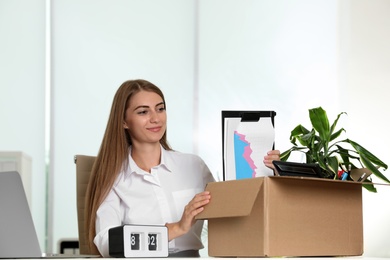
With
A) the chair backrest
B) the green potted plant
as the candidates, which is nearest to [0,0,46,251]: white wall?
the chair backrest

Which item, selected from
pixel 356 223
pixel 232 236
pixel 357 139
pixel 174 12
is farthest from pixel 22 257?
pixel 174 12

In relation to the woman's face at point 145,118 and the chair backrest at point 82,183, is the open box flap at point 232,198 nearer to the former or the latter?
the woman's face at point 145,118

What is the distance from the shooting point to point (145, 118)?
8.03 feet

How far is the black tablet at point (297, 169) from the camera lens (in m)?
1.73

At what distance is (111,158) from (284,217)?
0.89 metres

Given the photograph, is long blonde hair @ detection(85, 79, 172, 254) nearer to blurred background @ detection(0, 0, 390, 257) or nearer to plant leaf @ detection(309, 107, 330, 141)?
plant leaf @ detection(309, 107, 330, 141)

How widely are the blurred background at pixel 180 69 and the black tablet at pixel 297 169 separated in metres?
3.53

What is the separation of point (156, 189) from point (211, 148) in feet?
10.5

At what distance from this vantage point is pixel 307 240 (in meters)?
1.78

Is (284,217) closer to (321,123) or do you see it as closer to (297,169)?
(297,169)

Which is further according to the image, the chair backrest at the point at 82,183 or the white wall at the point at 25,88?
the white wall at the point at 25,88

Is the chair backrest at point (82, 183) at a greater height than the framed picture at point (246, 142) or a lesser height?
lesser

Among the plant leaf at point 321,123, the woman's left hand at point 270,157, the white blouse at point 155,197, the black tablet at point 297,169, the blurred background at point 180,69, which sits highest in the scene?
the blurred background at point 180,69

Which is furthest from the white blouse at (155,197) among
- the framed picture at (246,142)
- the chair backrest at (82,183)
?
the framed picture at (246,142)
